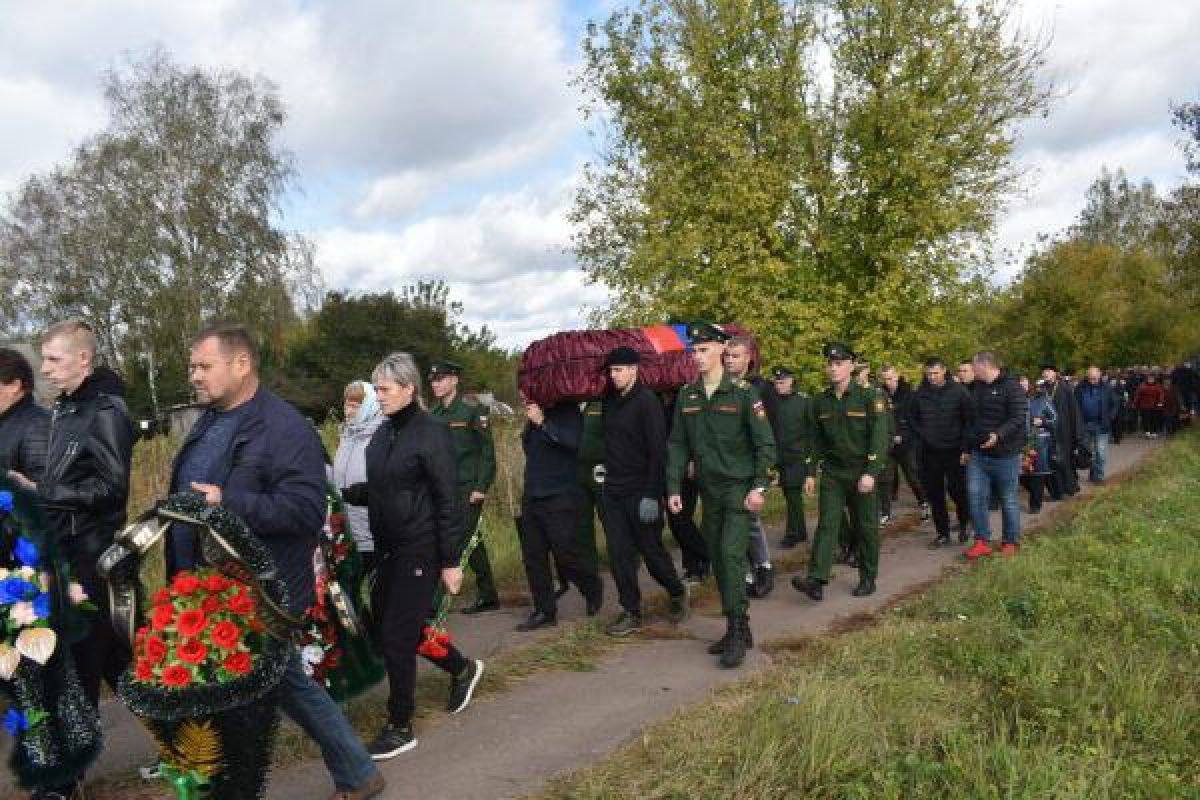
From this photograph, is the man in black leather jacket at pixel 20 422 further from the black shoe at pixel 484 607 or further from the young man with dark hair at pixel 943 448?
the young man with dark hair at pixel 943 448

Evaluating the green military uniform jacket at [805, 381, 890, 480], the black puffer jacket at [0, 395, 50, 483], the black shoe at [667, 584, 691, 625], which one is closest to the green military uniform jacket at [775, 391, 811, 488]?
the green military uniform jacket at [805, 381, 890, 480]

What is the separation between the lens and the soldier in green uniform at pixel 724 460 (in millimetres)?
6078

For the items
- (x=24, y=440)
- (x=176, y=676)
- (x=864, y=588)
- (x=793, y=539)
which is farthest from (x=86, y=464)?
(x=793, y=539)

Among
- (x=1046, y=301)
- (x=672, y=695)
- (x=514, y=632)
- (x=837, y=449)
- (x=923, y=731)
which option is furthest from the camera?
(x=1046, y=301)

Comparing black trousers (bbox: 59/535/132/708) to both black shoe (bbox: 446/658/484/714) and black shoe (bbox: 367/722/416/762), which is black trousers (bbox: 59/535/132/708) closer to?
black shoe (bbox: 367/722/416/762)

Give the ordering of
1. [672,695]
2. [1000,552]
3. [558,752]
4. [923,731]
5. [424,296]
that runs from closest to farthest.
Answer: [923,731] → [558,752] → [672,695] → [1000,552] → [424,296]

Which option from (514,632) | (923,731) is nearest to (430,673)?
(514,632)

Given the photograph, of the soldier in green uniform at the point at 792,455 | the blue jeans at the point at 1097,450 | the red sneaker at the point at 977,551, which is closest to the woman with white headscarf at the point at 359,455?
the soldier in green uniform at the point at 792,455

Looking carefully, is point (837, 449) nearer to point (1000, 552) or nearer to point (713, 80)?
point (1000, 552)

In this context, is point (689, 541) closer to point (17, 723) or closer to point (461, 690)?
point (461, 690)

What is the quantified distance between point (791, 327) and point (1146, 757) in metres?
14.7

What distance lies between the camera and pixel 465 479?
7.61 m

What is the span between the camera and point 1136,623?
5977 mm

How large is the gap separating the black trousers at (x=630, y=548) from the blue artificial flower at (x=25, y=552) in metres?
3.81
